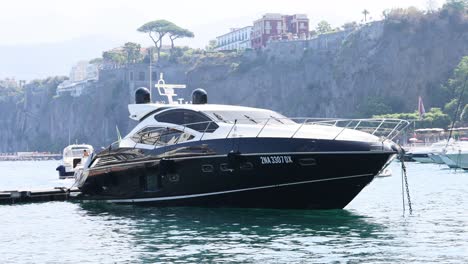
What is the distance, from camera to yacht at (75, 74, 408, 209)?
81.4 ft

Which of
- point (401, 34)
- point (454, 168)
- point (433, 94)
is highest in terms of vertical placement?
point (401, 34)

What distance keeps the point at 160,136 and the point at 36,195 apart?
9.35 m

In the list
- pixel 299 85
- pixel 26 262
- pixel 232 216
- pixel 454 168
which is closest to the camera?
pixel 26 262

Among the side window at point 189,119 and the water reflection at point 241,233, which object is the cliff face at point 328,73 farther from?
the water reflection at point 241,233

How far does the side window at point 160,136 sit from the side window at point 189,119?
354 millimetres

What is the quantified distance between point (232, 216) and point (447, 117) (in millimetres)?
100501

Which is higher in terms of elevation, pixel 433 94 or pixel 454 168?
pixel 433 94

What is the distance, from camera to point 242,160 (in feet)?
83.3

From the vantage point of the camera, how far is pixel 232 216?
25.8m

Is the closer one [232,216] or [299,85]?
[232,216]

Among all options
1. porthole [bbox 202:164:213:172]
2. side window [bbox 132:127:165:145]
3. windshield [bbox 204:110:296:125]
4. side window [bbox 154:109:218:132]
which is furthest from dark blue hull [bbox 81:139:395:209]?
windshield [bbox 204:110:296:125]

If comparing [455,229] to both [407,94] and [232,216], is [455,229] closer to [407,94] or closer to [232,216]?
[232,216]

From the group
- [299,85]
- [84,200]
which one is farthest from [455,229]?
[299,85]

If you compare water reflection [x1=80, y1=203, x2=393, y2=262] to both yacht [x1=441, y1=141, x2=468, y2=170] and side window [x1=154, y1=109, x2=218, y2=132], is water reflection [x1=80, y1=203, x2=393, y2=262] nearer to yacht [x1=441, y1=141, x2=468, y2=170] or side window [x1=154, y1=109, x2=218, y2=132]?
A: side window [x1=154, y1=109, x2=218, y2=132]
